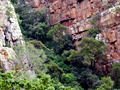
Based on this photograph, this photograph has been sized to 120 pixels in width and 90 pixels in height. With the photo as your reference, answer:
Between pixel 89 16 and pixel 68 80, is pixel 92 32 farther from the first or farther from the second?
pixel 68 80

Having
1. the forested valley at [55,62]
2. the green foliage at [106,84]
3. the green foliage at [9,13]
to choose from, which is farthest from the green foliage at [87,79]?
the green foliage at [9,13]

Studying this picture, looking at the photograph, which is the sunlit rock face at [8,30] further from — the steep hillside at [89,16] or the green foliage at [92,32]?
the steep hillside at [89,16]

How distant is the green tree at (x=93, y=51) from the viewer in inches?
905

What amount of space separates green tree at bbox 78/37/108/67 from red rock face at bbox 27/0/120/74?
196 cm

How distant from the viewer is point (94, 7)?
30281mm

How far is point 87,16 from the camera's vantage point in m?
30.7

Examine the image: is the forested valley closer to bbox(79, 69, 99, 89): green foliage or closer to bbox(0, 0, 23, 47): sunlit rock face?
bbox(79, 69, 99, 89): green foliage

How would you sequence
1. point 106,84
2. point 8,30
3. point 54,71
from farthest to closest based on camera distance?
1. point 54,71
2. point 8,30
3. point 106,84

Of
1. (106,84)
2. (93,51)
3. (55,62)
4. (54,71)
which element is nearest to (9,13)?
(54,71)

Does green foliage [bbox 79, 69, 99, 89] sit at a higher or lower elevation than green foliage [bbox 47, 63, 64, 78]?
lower

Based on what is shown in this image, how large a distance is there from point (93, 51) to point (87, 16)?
9.47 metres

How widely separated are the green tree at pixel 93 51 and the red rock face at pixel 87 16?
1.96 meters

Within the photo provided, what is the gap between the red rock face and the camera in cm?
2523

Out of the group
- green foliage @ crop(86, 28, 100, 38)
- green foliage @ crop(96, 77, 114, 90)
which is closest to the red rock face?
green foliage @ crop(86, 28, 100, 38)
